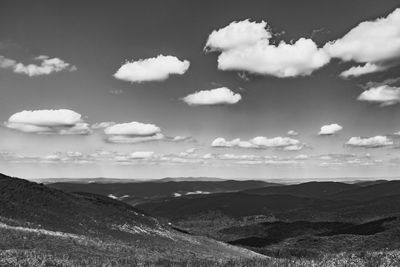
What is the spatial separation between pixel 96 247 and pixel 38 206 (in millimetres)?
35563

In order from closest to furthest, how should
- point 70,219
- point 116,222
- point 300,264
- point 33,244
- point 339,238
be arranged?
point 300,264, point 33,244, point 70,219, point 116,222, point 339,238

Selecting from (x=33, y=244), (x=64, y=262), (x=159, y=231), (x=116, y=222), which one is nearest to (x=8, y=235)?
(x=33, y=244)

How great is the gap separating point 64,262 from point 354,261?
13.4 metres

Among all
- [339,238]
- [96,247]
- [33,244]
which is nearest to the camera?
[33,244]

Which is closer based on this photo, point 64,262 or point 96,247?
point 64,262

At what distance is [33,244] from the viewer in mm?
34875

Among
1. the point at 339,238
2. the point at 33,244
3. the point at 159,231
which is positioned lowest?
the point at 339,238

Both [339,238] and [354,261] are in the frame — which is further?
[339,238]

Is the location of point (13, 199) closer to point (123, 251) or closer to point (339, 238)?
point (123, 251)

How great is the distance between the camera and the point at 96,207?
88438mm

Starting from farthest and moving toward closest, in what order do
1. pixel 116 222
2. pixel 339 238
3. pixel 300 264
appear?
pixel 339 238, pixel 116 222, pixel 300 264

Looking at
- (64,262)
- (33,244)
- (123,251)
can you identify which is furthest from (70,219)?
(64,262)

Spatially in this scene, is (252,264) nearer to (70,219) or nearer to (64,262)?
Answer: (64,262)

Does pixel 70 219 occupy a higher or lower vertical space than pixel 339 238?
higher
